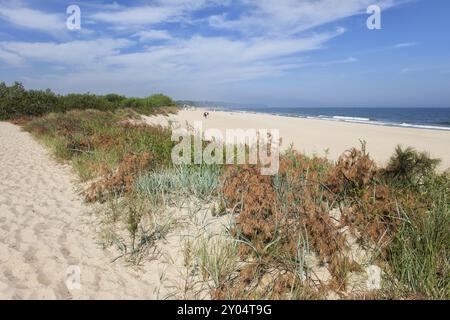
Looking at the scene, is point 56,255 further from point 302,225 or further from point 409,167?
point 409,167

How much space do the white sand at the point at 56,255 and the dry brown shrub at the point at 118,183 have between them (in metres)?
0.28

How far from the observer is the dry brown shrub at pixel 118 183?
218 inches

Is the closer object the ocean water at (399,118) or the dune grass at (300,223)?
the dune grass at (300,223)

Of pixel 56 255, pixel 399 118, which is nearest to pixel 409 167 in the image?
pixel 56 255

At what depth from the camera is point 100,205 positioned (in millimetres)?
5449

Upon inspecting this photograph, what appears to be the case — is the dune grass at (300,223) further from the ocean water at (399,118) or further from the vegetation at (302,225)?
the ocean water at (399,118)

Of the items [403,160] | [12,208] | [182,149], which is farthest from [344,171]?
[12,208]

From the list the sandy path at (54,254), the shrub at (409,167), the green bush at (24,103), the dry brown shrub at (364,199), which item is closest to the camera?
the sandy path at (54,254)

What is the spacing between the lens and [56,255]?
3688mm

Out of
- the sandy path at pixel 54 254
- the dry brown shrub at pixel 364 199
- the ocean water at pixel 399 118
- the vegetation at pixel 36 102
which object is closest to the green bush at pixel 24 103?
the vegetation at pixel 36 102

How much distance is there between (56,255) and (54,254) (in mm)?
40

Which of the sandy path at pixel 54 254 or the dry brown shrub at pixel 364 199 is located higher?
the dry brown shrub at pixel 364 199
